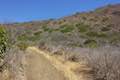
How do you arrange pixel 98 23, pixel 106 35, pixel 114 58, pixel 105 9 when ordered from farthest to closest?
1. pixel 105 9
2. pixel 98 23
3. pixel 106 35
4. pixel 114 58

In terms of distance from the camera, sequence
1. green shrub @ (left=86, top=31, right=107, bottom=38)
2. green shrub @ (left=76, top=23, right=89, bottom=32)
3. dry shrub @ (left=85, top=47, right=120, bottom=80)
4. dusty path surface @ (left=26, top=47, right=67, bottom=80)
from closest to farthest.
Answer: dry shrub @ (left=85, top=47, right=120, bottom=80)
dusty path surface @ (left=26, top=47, right=67, bottom=80)
green shrub @ (left=86, top=31, right=107, bottom=38)
green shrub @ (left=76, top=23, right=89, bottom=32)

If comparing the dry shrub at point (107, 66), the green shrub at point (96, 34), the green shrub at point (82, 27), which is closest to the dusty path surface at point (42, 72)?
the dry shrub at point (107, 66)

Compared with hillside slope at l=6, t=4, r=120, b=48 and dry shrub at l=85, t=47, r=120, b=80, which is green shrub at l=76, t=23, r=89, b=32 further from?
dry shrub at l=85, t=47, r=120, b=80

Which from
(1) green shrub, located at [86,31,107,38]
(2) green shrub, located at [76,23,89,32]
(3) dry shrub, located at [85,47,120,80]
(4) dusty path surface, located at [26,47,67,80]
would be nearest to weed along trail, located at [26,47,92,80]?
(4) dusty path surface, located at [26,47,67,80]

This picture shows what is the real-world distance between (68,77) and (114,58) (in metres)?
1.62

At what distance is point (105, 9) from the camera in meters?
62.9

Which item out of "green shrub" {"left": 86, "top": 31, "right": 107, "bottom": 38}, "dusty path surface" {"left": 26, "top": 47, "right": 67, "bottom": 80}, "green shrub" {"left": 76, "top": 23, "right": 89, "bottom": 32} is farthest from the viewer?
"green shrub" {"left": 76, "top": 23, "right": 89, "bottom": 32}

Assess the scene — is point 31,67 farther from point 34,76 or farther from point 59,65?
point 34,76

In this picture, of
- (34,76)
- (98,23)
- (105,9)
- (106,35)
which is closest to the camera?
(34,76)

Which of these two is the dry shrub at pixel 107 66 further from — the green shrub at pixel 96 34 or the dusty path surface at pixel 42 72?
the green shrub at pixel 96 34

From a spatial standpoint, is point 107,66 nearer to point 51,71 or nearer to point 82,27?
point 51,71

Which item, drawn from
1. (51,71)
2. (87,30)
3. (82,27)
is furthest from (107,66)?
(82,27)

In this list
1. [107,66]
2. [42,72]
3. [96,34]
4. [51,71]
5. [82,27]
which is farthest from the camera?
[82,27]

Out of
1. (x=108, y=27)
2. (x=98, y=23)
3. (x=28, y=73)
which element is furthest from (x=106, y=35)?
(x=28, y=73)
